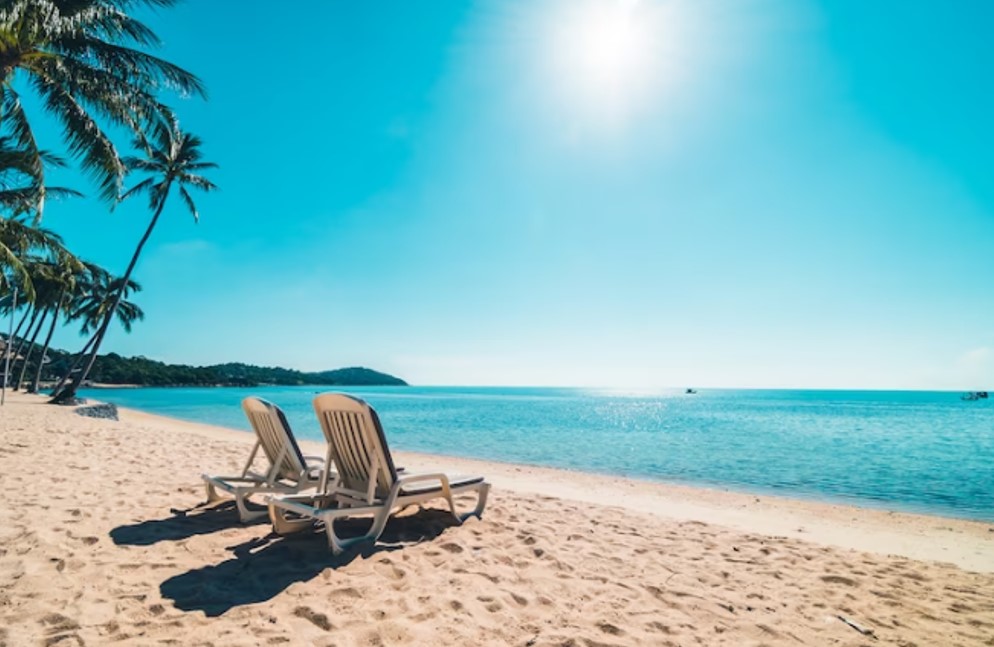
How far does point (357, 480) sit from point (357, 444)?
0.36 m

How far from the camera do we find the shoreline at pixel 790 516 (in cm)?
593

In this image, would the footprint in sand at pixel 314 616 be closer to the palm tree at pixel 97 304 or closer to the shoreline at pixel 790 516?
the shoreline at pixel 790 516

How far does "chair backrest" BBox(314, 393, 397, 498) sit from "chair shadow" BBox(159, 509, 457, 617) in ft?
1.37

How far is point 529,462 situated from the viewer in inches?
595

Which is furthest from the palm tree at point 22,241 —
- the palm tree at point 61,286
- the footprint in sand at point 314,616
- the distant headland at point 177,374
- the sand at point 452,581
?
the distant headland at point 177,374

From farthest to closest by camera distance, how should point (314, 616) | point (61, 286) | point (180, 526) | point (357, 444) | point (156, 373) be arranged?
point (156, 373)
point (61, 286)
point (180, 526)
point (357, 444)
point (314, 616)

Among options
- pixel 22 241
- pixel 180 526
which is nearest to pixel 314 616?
pixel 180 526

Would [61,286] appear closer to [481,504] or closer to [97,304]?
[97,304]

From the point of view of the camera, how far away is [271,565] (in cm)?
352

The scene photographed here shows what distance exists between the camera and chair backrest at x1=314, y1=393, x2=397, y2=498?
13.2 feet

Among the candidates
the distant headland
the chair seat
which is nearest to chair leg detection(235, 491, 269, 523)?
→ the chair seat

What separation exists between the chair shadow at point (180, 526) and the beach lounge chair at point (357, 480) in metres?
0.61

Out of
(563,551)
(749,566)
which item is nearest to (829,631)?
(749,566)

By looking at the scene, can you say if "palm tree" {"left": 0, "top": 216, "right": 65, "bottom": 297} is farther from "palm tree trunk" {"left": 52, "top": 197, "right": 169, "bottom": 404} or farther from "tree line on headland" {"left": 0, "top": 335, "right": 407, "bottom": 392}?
"tree line on headland" {"left": 0, "top": 335, "right": 407, "bottom": 392}
